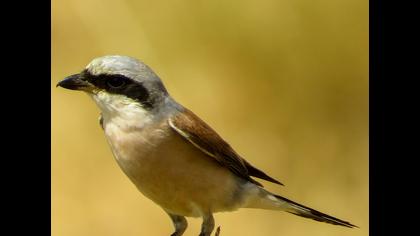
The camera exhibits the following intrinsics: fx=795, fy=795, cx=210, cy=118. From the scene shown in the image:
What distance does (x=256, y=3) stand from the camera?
507 cm

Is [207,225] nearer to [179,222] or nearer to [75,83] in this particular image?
[179,222]

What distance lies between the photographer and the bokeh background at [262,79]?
15.9 feet

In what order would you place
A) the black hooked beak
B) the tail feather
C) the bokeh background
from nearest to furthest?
the black hooked beak, the tail feather, the bokeh background

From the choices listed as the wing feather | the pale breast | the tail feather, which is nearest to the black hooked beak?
the pale breast

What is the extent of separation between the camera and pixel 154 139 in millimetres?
3092

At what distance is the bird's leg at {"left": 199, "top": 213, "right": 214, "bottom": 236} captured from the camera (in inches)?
128

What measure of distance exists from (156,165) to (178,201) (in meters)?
0.19

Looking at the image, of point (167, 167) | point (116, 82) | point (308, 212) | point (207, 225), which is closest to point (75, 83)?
point (116, 82)

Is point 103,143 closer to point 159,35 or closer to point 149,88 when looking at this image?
point 159,35

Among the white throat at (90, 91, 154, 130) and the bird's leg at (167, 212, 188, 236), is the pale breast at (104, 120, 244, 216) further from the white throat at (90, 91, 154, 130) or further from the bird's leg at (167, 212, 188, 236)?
the bird's leg at (167, 212, 188, 236)

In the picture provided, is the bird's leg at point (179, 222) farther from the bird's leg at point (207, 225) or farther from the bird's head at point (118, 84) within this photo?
the bird's head at point (118, 84)

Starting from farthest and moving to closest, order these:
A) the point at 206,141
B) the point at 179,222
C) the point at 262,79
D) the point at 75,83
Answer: the point at 262,79 < the point at 179,222 < the point at 206,141 < the point at 75,83

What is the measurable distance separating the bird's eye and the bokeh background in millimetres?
1784

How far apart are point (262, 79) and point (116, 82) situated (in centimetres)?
217
